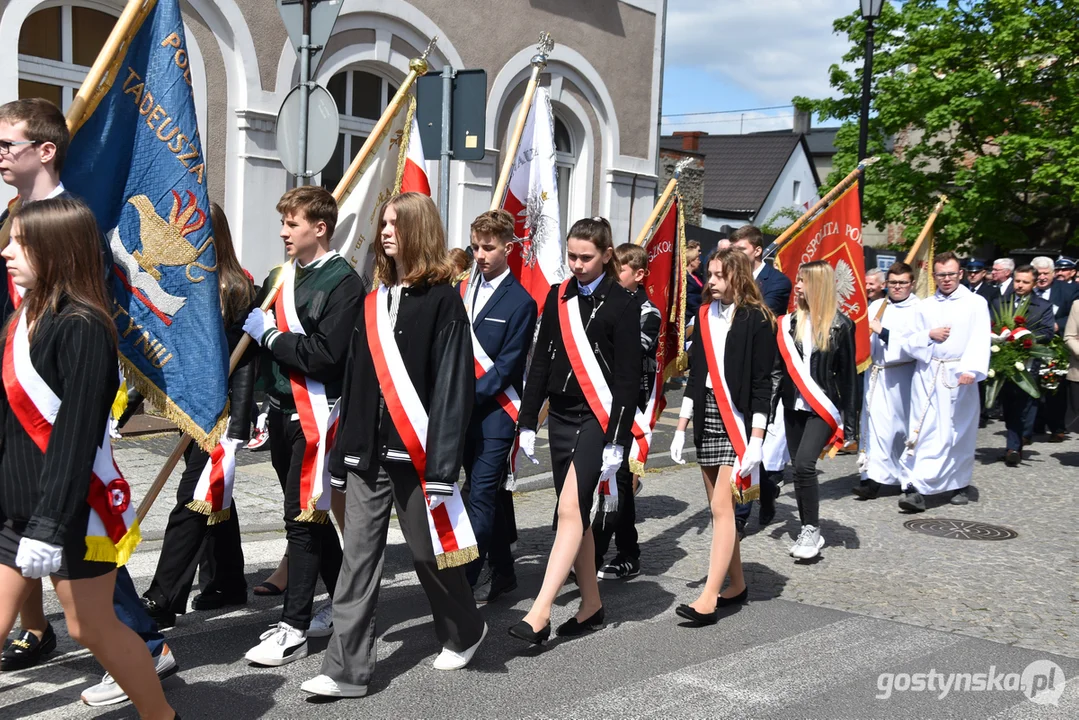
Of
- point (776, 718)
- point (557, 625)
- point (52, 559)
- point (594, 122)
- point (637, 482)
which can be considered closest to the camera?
point (52, 559)

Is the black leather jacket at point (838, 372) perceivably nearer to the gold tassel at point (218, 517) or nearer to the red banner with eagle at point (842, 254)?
the red banner with eagle at point (842, 254)

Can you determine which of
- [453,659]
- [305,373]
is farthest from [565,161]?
[453,659]

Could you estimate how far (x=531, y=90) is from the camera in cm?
783

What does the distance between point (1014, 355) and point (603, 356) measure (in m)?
7.67

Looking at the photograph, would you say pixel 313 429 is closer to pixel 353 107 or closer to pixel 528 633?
pixel 528 633

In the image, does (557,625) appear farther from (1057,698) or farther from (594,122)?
(594,122)

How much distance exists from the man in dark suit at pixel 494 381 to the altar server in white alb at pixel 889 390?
4546 millimetres

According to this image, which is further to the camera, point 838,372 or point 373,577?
point 838,372

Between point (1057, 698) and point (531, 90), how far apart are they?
192 inches

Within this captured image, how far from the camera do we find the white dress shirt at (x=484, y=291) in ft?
20.5

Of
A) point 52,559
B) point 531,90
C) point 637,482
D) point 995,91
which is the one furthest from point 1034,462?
point 995,91

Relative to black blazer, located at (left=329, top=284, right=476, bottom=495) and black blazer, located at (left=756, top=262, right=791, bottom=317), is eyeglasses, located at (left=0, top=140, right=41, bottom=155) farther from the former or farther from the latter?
black blazer, located at (left=756, top=262, right=791, bottom=317)

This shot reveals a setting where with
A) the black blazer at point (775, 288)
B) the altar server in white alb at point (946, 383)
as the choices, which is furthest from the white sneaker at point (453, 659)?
the altar server in white alb at point (946, 383)

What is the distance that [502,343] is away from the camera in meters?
6.20
